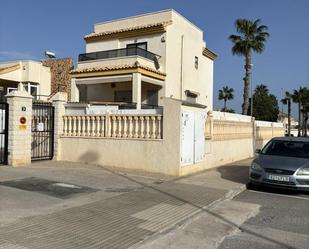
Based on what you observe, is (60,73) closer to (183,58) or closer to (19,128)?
(183,58)

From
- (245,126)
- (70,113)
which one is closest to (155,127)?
(70,113)

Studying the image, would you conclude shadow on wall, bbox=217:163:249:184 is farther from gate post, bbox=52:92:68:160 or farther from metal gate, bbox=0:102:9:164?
metal gate, bbox=0:102:9:164

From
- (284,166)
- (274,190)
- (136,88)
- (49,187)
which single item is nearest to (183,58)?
(136,88)

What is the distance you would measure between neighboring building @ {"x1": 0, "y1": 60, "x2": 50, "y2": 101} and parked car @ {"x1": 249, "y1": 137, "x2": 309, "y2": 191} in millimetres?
22651

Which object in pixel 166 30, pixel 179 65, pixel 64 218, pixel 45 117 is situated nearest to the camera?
pixel 64 218

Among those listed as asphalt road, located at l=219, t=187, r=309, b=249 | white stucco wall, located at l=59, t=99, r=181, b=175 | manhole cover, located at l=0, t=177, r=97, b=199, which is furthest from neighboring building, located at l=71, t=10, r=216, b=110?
asphalt road, located at l=219, t=187, r=309, b=249

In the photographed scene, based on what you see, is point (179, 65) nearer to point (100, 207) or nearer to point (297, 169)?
point (297, 169)

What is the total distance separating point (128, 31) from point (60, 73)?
9.29 m

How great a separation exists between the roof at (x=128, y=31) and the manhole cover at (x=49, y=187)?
52.6ft

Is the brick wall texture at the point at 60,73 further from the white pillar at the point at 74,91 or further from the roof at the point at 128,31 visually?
the white pillar at the point at 74,91

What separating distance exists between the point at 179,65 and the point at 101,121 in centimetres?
1325

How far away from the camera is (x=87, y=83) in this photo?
24.4 m

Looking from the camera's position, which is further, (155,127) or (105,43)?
(105,43)

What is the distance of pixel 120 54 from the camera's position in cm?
2303
